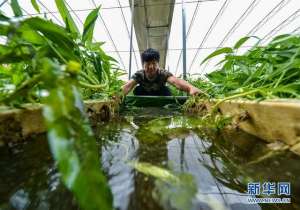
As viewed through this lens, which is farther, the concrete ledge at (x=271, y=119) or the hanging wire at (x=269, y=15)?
the hanging wire at (x=269, y=15)

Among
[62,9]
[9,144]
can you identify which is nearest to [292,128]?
[9,144]

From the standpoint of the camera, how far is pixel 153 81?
244 centimetres

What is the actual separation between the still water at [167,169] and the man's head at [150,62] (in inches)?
64.5

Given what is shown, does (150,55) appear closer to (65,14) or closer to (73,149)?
(65,14)

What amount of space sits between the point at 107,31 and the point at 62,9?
6.60 metres

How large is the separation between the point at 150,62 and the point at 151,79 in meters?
0.22

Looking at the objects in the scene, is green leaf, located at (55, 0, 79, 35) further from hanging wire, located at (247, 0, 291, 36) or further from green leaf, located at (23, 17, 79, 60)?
hanging wire, located at (247, 0, 291, 36)

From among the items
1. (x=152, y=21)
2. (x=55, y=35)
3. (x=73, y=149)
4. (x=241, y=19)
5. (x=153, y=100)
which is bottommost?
(x=153, y=100)

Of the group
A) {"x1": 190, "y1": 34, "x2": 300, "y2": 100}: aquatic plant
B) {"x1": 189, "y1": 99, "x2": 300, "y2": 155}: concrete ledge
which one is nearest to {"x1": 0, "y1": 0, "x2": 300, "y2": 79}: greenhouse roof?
{"x1": 190, "y1": 34, "x2": 300, "y2": 100}: aquatic plant

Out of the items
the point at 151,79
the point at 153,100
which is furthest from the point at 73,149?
the point at 151,79

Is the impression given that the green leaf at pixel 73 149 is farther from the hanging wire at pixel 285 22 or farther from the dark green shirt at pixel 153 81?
the hanging wire at pixel 285 22

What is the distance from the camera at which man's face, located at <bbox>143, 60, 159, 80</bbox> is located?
2.26m

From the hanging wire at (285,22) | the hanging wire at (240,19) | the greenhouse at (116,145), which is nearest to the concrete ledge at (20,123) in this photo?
the greenhouse at (116,145)

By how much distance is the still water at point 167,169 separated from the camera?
30cm
